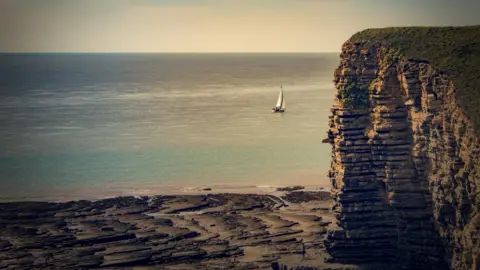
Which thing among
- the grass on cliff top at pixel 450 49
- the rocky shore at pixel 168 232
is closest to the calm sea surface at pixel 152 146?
the rocky shore at pixel 168 232

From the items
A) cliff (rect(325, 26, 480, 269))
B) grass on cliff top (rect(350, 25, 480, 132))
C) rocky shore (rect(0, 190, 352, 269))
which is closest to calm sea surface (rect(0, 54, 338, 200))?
rocky shore (rect(0, 190, 352, 269))

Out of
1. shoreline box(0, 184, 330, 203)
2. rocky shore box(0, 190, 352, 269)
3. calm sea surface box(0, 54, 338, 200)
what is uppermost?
calm sea surface box(0, 54, 338, 200)

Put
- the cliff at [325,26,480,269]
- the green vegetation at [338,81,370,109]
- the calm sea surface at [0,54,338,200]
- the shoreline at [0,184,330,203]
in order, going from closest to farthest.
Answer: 1. the cliff at [325,26,480,269]
2. the green vegetation at [338,81,370,109]
3. the shoreline at [0,184,330,203]
4. the calm sea surface at [0,54,338,200]

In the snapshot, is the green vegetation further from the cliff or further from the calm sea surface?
the calm sea surface

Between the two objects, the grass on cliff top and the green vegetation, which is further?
the green vegetation

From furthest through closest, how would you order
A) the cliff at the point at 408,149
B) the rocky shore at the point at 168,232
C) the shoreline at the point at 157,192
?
1. the shoreline at the point at 157,192
2. the rocky shore at the point at 168,232
3. the cliff at the point at 408,149

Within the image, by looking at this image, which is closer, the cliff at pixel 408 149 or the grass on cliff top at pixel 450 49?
the cliff at pixel 408 149

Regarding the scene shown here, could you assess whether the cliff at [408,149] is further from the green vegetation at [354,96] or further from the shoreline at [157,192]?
the shoreline at [157,192]
